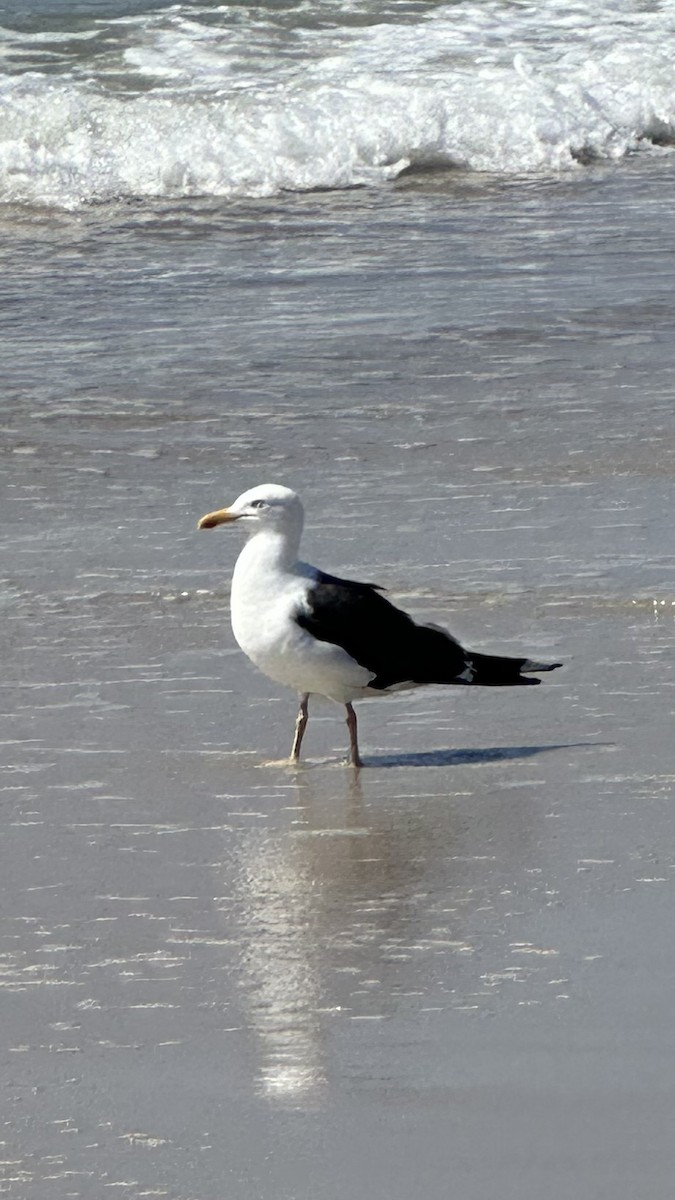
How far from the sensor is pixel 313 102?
12.6 meters

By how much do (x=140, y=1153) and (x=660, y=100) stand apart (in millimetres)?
11345

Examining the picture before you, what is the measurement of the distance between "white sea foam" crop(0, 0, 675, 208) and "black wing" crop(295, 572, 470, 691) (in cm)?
711

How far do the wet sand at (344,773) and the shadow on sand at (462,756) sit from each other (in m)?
A: 0.01

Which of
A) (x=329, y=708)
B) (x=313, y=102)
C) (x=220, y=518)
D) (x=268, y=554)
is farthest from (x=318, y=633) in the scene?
(x=313, y=102)

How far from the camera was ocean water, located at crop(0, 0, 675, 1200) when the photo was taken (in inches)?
118

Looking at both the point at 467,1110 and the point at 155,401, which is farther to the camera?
the point at 155,401

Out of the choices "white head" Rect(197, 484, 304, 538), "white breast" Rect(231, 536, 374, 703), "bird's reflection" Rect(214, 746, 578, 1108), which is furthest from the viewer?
"white head" Rect(197, 484, 304, 538)

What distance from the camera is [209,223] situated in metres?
10.6

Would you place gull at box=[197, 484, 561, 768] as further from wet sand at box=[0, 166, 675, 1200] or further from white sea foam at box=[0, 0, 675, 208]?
white sea foam at box=[0, 0, 675, 208]

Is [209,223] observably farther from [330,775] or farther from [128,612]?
[330,775]

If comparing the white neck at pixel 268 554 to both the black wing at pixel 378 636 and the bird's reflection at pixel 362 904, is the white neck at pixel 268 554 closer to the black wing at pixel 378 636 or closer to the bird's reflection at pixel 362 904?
the black wing at pixel 378 636

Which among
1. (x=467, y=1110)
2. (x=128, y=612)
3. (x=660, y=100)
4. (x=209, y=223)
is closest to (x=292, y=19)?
(x=660, y=100)

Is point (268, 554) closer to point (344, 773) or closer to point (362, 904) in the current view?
point (344, 773)

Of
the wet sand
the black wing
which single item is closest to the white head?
the black wing
